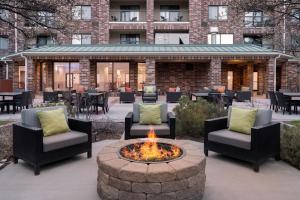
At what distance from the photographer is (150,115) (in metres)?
6.99

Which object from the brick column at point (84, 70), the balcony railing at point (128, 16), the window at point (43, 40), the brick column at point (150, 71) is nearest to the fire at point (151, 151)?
the brick column at point (150, 71)

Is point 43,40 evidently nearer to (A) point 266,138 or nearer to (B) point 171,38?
(B) point 171,38

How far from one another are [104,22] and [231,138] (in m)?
22.5

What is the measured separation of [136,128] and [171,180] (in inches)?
119

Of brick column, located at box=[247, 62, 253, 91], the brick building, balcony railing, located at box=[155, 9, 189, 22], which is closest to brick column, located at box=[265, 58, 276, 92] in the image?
the brick building

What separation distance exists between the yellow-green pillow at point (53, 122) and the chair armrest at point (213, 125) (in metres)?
3.02

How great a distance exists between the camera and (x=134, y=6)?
2756 centimetres

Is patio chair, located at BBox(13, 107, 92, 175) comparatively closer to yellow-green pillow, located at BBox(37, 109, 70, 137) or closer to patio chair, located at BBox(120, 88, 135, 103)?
yellow-green pillow, located at BBox(37, 109, 70, 137)

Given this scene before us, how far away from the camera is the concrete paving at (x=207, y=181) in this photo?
4.13 m

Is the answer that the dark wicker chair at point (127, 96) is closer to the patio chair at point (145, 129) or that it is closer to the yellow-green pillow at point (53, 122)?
the patio chair at point (145, 129)

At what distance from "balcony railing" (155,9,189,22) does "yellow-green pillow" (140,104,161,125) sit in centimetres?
2133

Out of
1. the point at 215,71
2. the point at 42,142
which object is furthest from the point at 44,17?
the point at 215,71

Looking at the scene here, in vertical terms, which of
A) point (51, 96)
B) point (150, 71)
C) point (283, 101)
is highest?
point (150, 71)

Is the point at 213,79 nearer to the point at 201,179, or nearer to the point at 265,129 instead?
the point at 265,129
